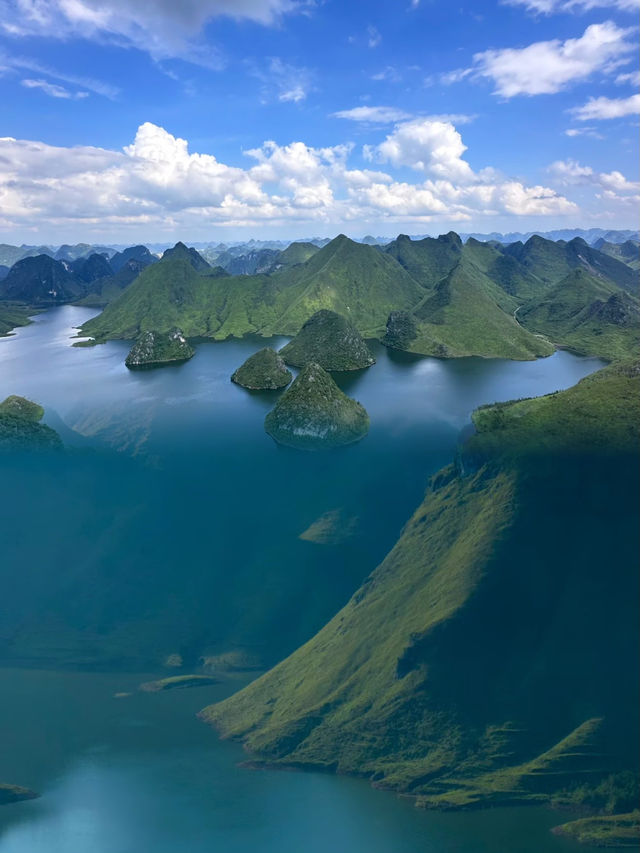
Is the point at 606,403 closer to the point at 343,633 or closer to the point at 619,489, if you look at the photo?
the point at 619,489

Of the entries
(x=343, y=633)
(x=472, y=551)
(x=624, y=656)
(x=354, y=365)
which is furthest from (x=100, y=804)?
(x=354, y=365)

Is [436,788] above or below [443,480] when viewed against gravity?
below

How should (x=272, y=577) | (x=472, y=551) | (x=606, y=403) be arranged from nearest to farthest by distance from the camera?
(x=472, y=551) → (x=606, y=403) → (x=272, y=577)

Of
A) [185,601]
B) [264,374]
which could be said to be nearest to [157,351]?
[264,374]

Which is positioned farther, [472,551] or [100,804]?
[472,551]

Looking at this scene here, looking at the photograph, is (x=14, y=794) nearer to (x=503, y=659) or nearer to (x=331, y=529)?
(x=503, y=659)

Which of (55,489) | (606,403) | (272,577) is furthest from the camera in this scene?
(55,489)

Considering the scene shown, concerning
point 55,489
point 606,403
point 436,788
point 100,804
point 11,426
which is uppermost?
point 606,403

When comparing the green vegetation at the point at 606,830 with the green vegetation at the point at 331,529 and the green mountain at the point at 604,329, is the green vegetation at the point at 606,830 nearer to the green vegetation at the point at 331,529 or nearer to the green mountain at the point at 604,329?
the green vegetation at the point at 331,529
